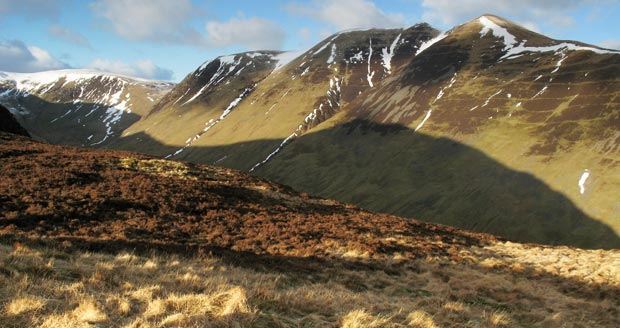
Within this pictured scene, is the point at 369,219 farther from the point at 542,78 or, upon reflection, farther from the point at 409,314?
the point at 542,78

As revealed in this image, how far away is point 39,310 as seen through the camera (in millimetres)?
9234

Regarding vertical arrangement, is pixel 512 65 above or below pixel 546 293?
above

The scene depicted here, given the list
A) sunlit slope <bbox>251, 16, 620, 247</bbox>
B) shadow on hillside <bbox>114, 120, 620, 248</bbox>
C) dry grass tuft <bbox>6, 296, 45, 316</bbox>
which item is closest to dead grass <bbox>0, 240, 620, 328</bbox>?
dry grass tuft <bbox>6, 296, 45, 316</bbox>

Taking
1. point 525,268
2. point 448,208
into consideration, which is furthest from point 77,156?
point 448,208

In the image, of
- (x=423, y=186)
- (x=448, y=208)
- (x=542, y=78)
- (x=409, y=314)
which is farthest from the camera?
(x=542, y=78)

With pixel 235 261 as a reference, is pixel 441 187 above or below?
above

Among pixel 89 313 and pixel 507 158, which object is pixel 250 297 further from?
pixel 507 158

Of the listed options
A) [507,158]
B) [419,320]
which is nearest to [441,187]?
[507,158]

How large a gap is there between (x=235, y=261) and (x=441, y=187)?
133242mm

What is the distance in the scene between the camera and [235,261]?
60.6 feet

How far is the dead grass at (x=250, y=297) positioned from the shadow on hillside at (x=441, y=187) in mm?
96115

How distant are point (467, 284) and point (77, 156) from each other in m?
30.4

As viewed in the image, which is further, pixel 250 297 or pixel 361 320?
pixel 250 297

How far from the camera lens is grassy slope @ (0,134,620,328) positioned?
10641 mm
